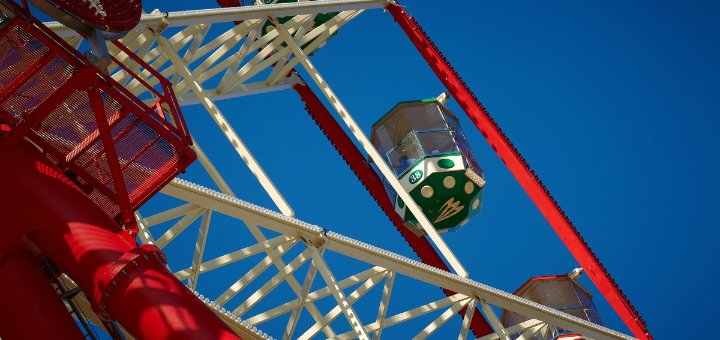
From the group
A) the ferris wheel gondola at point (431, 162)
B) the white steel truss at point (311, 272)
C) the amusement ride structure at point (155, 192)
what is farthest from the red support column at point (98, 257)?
the ferris wheel gondola at point (431, 162)

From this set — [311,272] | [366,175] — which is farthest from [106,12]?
[366,175]

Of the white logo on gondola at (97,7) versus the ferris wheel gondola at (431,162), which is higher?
the white logo on gondola at (97,7)

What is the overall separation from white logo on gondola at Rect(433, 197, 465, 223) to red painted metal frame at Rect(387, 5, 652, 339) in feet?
5.08

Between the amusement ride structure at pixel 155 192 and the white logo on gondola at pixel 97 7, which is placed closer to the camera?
the amusement ride structure at pixel 155 192

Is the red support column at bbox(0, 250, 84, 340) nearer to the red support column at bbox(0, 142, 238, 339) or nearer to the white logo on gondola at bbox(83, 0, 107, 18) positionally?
the red support column at bbox(0, 142, 238, 339)

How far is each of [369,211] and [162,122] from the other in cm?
4911

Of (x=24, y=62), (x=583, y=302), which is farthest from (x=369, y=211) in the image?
(x=24, y=62)

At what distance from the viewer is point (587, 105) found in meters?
54.4

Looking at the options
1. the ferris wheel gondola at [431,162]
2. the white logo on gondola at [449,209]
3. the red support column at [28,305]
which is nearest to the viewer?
the red support column at [28,305]

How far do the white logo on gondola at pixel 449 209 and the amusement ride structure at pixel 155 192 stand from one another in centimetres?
4

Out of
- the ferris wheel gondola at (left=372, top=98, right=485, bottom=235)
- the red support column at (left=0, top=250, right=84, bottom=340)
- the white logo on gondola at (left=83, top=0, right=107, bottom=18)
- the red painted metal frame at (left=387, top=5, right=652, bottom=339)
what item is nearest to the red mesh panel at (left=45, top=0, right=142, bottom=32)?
the white logo on gondola at (left=83, top=0, right=107, bottom=18)

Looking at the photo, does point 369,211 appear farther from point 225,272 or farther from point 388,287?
point 388,287

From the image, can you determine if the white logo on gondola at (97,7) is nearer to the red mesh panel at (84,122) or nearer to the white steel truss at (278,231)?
the red mesh panel at (84,122)

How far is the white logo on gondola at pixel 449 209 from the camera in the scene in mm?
17370
